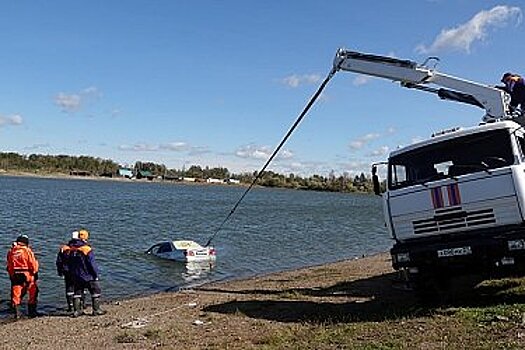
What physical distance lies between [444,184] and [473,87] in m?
3.49

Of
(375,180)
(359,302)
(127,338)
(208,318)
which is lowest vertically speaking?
(359,302)

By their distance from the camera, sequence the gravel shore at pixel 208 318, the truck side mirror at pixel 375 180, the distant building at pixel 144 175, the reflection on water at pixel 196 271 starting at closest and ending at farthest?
the gravel shore at pixel 208 318 < the truck side mirror at pixel 375 180 < the reflection on water at pixel 196 271 < the distant building at pixel 144 175

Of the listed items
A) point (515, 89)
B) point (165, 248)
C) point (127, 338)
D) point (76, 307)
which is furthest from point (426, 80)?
point (165, 248)

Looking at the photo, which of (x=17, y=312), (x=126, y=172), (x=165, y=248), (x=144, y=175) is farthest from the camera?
(x=144, y=175)

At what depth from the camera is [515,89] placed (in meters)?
12.0

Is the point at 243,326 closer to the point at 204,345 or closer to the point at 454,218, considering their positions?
the point at 204,345

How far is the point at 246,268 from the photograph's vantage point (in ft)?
89.8

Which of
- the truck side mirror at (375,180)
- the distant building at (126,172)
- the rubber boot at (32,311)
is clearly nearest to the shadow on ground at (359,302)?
the truck side mirror at (375,180)

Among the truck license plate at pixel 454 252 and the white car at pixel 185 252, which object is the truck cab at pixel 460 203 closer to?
the truck license plate at pixel 454 252

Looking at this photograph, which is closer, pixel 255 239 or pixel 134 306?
pixel 134 306

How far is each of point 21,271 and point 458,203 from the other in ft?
34.3

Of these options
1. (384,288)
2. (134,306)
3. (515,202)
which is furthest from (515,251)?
(134,306)

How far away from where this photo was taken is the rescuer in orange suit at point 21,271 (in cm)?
1475

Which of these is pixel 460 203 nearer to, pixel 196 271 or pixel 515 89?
pixel 515 89
